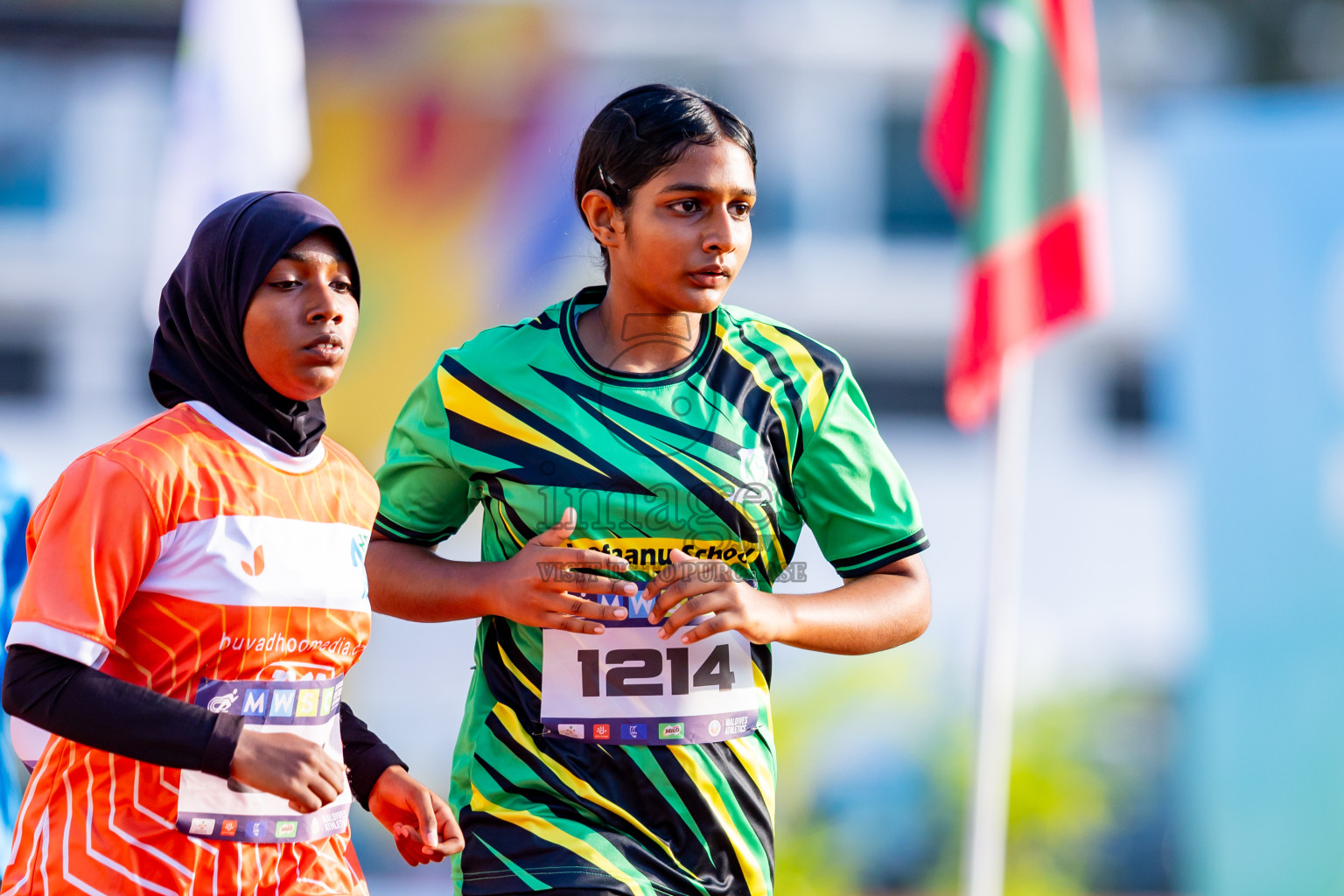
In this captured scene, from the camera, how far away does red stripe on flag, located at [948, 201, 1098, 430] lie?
5.28 meters

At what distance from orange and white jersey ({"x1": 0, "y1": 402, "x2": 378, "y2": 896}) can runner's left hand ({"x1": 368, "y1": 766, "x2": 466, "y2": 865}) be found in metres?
0.11

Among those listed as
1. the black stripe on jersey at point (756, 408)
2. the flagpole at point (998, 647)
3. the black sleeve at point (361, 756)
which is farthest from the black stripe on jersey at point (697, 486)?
the flagpole at point (998, 647)

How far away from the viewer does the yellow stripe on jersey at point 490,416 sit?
7.75 ft

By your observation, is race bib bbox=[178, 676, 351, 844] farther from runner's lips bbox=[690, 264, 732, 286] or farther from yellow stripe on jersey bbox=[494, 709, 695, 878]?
runner's lips bbox=[690, 264, 732, 286]

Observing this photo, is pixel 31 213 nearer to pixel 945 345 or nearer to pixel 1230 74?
pixel 945 345

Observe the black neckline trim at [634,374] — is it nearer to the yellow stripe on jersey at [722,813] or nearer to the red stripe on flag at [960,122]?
the yellow stripe on jersey at [722,813]

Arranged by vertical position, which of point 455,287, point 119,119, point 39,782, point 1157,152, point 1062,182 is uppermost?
point 1157,152

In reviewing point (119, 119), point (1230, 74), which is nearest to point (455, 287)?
point (119, 119)

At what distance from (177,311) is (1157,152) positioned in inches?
934

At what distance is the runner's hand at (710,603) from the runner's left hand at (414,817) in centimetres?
41

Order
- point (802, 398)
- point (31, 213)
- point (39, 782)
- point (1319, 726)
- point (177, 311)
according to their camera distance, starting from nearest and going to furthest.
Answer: point (39, 782), point (177, 311), point (802, 398), point (1319, 726), point (31, 213)

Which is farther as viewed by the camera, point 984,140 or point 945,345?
point 945,345

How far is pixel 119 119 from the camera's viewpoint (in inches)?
842

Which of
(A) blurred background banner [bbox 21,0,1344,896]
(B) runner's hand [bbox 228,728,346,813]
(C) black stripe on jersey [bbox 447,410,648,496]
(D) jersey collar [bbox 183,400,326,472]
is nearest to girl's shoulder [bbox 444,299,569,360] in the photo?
(C) black stripe on jersey [bbox 447,410,648,496]
